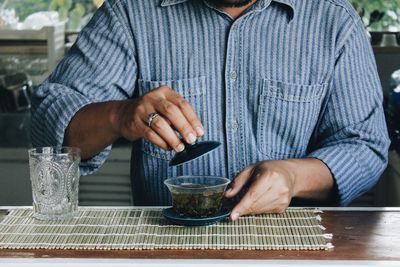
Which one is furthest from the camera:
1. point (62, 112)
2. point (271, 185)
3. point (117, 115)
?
point (62, 112)

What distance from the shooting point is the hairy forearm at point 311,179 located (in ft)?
5.65

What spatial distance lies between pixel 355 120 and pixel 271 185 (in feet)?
1.48

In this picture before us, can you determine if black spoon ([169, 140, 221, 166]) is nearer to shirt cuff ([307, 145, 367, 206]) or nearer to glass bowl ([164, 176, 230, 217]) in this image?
glass bowl ([164, 176, 230, 217])

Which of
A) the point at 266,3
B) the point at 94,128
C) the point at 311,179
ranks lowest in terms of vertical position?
the point at 311,179

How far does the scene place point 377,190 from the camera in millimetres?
3631

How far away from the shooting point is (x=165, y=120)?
1483 mm

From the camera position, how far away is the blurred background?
372cm

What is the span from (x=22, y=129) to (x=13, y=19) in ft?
1.84

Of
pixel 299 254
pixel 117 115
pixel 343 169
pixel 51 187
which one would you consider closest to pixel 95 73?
pixel 117 115

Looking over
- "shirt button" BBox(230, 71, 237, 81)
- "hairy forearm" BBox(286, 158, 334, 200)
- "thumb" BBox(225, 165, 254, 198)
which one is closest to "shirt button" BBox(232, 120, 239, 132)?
"shirt button" BBox(230, 71, 237, 81)

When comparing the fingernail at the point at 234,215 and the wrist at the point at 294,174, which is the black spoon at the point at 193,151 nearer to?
the fingernail at the point at 234,215

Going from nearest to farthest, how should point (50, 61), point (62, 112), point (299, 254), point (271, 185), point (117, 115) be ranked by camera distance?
point (299, 254) → point (271, 185) → point (117, 115) → point (62, 112) → point (50, 61)

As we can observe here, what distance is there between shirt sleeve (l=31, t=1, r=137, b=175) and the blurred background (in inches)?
69.8

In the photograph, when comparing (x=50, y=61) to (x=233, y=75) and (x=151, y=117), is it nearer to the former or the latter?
(x=233, y=75)
